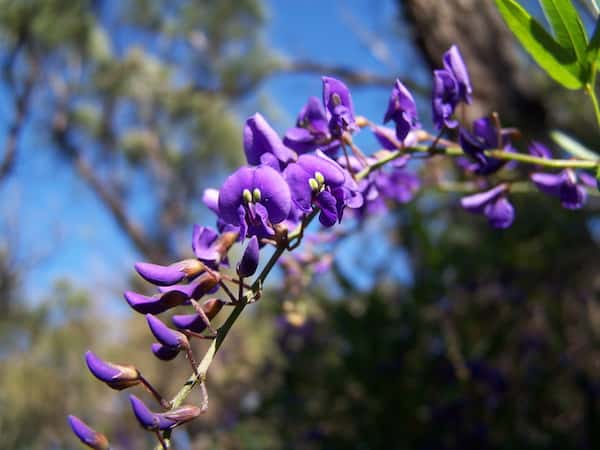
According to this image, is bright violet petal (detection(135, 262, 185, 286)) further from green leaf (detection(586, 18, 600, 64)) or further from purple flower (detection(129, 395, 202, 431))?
green leaf (detection(586, 18, 600, 64))

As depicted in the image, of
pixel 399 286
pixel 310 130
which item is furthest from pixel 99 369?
pixel 399 286

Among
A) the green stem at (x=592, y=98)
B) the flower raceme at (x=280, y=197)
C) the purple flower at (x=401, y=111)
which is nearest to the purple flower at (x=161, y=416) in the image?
the flower raceme at (x=280, y=197)

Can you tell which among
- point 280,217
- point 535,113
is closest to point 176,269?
point 280,217

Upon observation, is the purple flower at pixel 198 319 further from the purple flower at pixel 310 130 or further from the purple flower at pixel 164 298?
the purple flower at pixel 310 130

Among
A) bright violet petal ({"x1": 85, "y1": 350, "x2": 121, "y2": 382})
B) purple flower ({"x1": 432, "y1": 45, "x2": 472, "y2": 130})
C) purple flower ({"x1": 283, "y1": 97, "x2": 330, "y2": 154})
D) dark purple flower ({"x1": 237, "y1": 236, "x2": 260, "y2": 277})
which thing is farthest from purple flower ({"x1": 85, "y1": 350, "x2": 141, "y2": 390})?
purple flower ({"x1": 432, "y1": 45, "x2": 472, "y2": 130})

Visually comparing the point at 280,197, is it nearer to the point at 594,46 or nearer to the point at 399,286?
the point at 594,46

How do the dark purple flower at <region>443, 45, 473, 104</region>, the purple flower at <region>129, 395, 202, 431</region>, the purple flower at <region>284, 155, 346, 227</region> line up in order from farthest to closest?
1. the dark purple flower at <region>443, 45, 473, 104</region>
2. the purple flower at <region>284, 155, 346, 227</region>
3. the purple flower at <region>129, 395, 202, 431</region>
